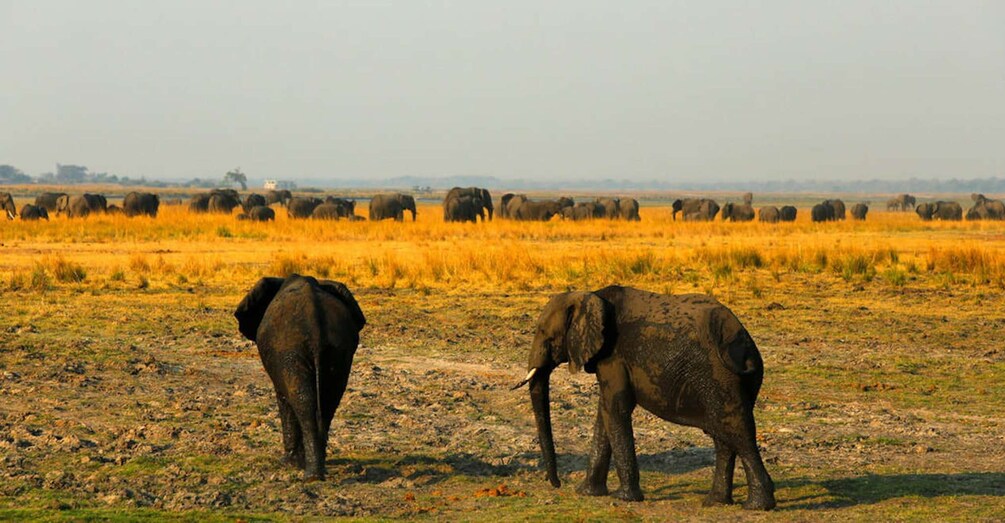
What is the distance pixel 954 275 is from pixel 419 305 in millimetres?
10946

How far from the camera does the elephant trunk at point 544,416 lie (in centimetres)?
842

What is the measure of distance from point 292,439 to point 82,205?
1801 inches

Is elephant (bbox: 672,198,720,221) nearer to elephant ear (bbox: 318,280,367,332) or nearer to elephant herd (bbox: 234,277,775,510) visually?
elephant ear (bbox: 318,280,367,332)

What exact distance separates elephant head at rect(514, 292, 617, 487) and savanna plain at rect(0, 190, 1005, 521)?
566 millimetres

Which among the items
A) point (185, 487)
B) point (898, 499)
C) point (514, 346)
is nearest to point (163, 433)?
point (185, 487)

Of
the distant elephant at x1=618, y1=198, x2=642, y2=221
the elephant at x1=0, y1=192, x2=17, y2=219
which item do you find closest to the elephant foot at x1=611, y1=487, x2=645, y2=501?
the elephant at x1=0, y1=192, x2=17, y2=219

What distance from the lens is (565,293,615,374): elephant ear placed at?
8.13 meters

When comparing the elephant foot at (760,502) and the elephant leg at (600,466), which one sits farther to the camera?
the elephant leg at (600,466)

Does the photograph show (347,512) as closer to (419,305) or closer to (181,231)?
(419,305)

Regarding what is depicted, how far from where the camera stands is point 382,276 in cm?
2388

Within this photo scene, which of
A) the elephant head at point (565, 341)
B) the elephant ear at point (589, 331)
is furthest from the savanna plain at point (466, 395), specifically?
the elephant ear at point (589, 331)

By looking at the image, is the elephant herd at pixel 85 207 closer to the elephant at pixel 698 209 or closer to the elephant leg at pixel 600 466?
the elephant at pixel 698 209

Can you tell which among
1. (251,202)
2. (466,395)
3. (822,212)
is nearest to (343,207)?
(251,202)

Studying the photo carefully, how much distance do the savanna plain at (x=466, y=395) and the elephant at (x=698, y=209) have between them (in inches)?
1299
